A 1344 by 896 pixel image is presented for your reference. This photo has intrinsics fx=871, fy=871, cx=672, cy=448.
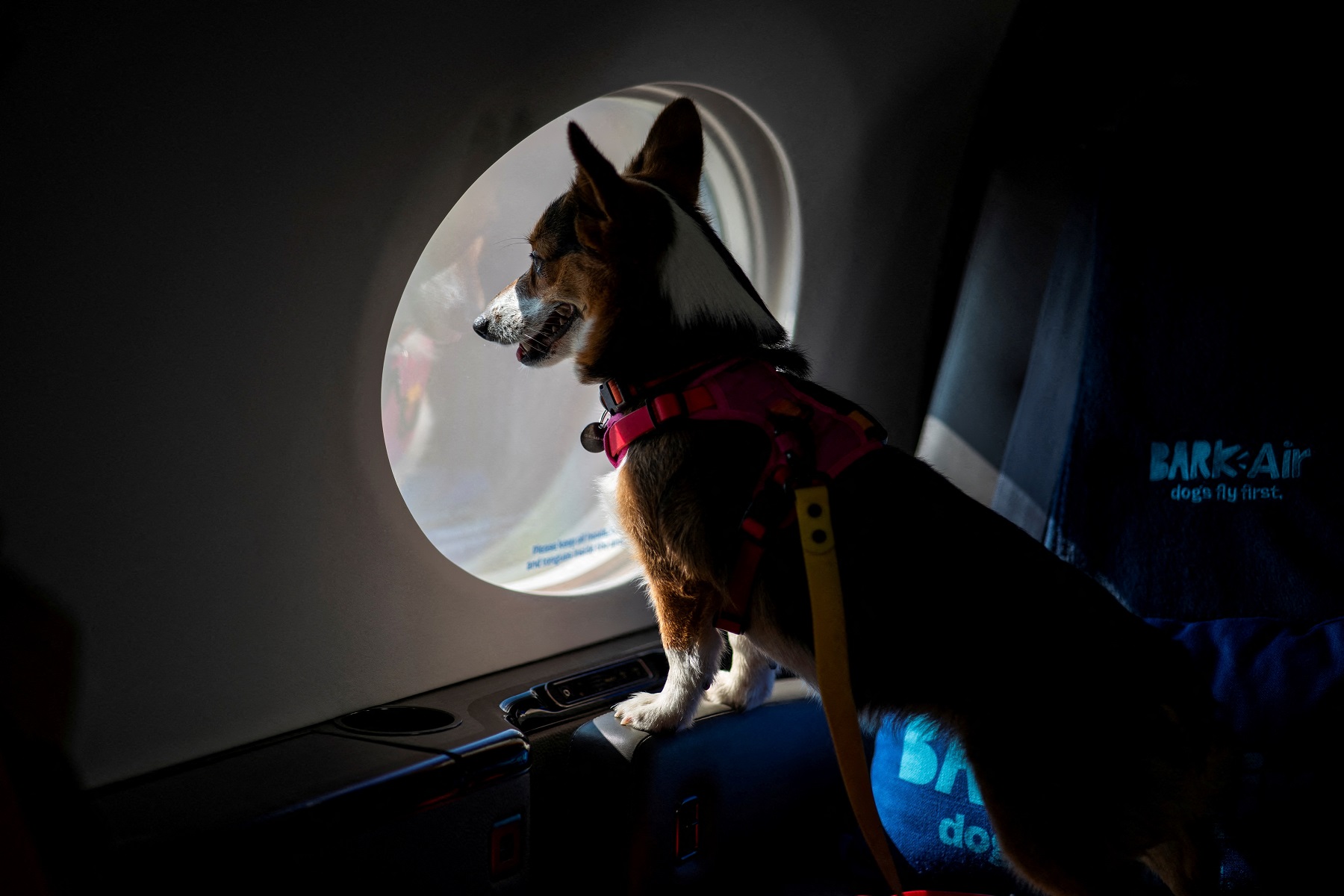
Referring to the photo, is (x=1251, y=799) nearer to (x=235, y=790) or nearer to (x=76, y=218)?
(x=235, y=790)

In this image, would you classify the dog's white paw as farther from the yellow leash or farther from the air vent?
the yellow leash

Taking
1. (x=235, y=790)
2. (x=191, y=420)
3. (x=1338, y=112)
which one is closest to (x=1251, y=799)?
(x=1338, y=112)

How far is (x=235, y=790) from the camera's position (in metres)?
1.51

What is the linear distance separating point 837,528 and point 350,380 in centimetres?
96

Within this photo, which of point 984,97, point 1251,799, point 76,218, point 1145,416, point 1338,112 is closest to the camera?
point 76,218

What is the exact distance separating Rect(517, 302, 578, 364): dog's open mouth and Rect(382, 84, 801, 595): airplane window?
37 cm

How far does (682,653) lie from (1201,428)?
1249 millimetres

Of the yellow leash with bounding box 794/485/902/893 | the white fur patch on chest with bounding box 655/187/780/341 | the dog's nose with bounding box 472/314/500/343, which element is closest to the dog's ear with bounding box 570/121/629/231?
the white fur patch on chest with bounding box 655/187/780/341

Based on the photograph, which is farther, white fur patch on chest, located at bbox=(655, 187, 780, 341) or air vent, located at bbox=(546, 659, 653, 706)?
air vent, located at bbox=(546, 659, 653, 706)

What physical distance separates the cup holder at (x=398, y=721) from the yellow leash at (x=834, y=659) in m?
0.80

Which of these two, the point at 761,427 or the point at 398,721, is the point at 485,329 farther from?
the point at 398,721

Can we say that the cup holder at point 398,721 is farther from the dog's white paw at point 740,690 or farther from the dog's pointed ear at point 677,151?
the dog's pointed ear at point 677,151

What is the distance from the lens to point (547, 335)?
1771 mm

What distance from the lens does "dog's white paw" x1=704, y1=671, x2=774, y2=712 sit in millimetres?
1945
